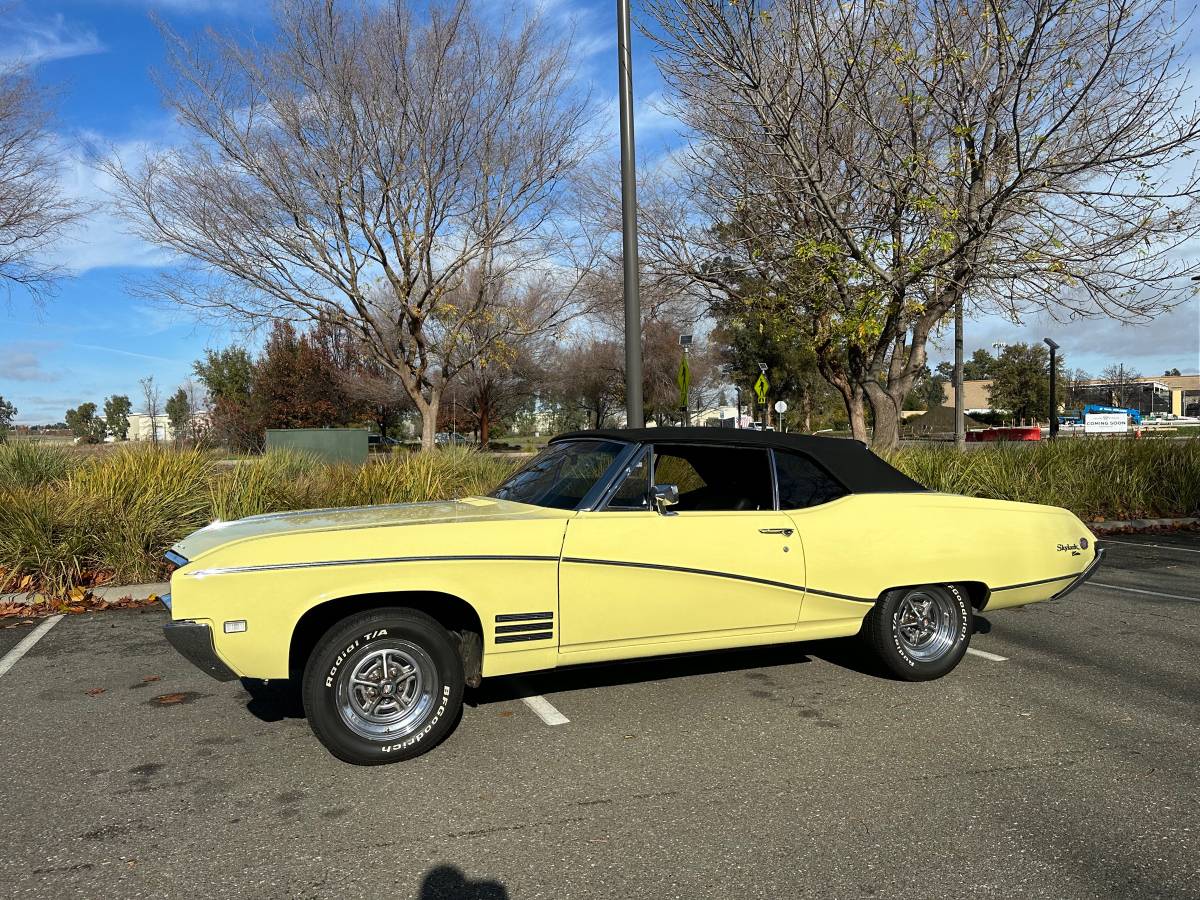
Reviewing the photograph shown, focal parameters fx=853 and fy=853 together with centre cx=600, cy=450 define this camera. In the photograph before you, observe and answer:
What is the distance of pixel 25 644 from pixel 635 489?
4.82 metres

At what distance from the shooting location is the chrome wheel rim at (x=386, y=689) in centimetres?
381

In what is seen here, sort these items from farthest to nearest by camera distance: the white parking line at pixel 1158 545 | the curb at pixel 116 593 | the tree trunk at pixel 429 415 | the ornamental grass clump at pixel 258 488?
1. the tree trunk at pixel 429 415
2. the white parking line at pixel 1158 545
3. the ornamental grass clump at pixel 258 488
4. the curb at pixel 116 593

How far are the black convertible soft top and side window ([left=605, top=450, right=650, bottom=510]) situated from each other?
168 millimetres

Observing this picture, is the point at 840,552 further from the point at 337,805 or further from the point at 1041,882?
the point at 337,805

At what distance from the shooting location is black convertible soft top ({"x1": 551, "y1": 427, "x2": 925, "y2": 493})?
15.8 feet

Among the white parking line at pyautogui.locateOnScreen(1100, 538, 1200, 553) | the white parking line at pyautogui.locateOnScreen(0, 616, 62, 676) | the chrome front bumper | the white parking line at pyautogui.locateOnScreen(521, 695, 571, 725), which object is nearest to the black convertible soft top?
the white parking line at pyautogui.locateOnScreen(521, 695, 571, 725)

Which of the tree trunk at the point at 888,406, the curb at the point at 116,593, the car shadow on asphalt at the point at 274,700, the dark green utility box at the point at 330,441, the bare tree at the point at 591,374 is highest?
the bare tree at the point at 591,374

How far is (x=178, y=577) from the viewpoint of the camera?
3670 mm

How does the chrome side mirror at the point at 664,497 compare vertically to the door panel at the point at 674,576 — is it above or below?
above

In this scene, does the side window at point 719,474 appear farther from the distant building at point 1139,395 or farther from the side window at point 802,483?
the distant building at point 1139,395

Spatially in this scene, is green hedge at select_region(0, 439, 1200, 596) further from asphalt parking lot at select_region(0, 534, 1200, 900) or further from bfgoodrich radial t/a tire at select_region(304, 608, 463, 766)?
bfgoodrich radial t/a tire at select_region(304, 608, 463, 766)

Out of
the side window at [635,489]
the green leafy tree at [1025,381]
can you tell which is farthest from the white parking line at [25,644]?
the green leafy tree at [1025,381]

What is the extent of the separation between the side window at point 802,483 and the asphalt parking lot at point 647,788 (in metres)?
1.11

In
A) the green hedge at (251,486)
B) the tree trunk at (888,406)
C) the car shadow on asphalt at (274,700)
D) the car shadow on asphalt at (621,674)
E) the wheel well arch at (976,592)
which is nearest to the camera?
the car shadow on asphalt at (274,700)
